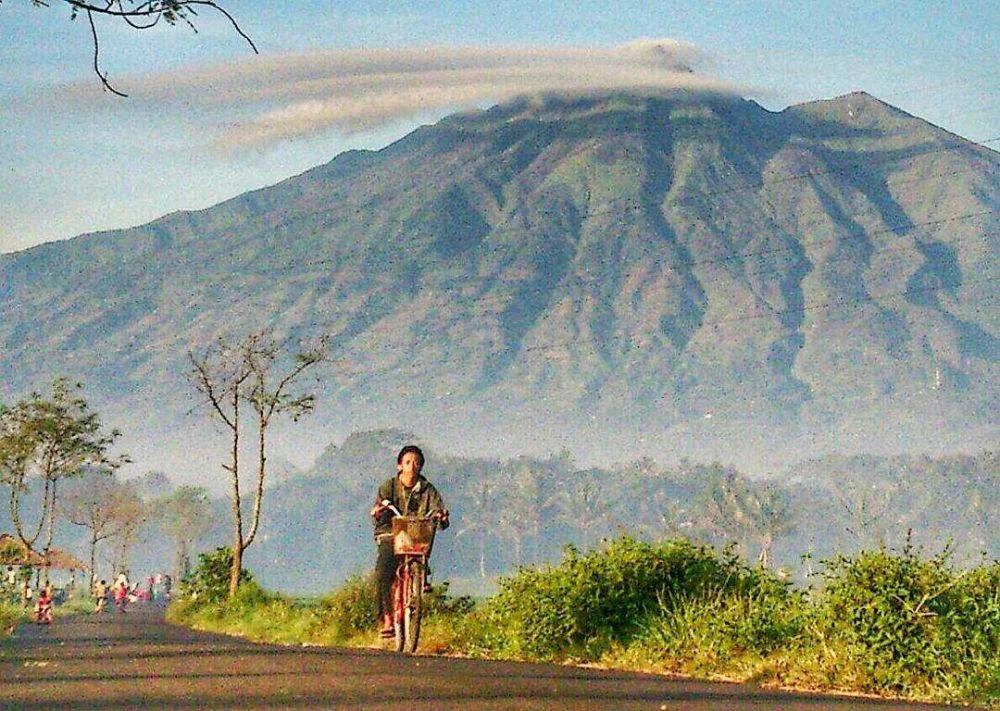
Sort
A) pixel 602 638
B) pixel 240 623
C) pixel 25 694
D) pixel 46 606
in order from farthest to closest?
pixel 46 606, pixel 240 623, pixel 602 638, pixel 25 694

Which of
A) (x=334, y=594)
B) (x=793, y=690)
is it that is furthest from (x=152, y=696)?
(x=334, y=594)

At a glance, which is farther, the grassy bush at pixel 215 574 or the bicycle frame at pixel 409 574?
the grassy bush at pixel 215 574

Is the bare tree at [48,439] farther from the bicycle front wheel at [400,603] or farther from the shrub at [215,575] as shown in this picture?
the bicycle front wheel at [400,603]

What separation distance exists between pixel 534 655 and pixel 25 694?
7162 millimetres

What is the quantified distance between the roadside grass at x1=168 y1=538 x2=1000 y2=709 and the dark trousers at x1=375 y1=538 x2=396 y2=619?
1448 millimetres

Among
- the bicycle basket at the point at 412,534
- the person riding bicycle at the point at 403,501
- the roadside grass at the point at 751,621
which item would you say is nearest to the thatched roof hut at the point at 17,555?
the roadside grass at the point at 751,621

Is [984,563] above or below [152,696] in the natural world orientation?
above

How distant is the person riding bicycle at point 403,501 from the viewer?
64.7 ft

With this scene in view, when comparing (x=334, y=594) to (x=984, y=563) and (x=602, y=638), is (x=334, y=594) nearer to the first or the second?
(x=602, y=638)

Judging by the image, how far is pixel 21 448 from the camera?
7488cm

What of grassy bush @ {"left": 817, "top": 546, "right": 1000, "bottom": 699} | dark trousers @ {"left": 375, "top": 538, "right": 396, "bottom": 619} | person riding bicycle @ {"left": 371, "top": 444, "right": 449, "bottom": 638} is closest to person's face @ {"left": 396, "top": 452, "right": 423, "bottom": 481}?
person riding bicycle @ {"left": 371, "top": 444, "right": 449, "bottom": 638}

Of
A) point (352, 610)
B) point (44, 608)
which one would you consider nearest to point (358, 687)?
point (352, 610)

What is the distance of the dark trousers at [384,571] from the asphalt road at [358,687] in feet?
3.64

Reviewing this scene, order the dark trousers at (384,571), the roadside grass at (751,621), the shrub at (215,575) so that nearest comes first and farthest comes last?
the roadside grass at (751,621), the dark trousers at (384,571), the shrub at (215,575)
